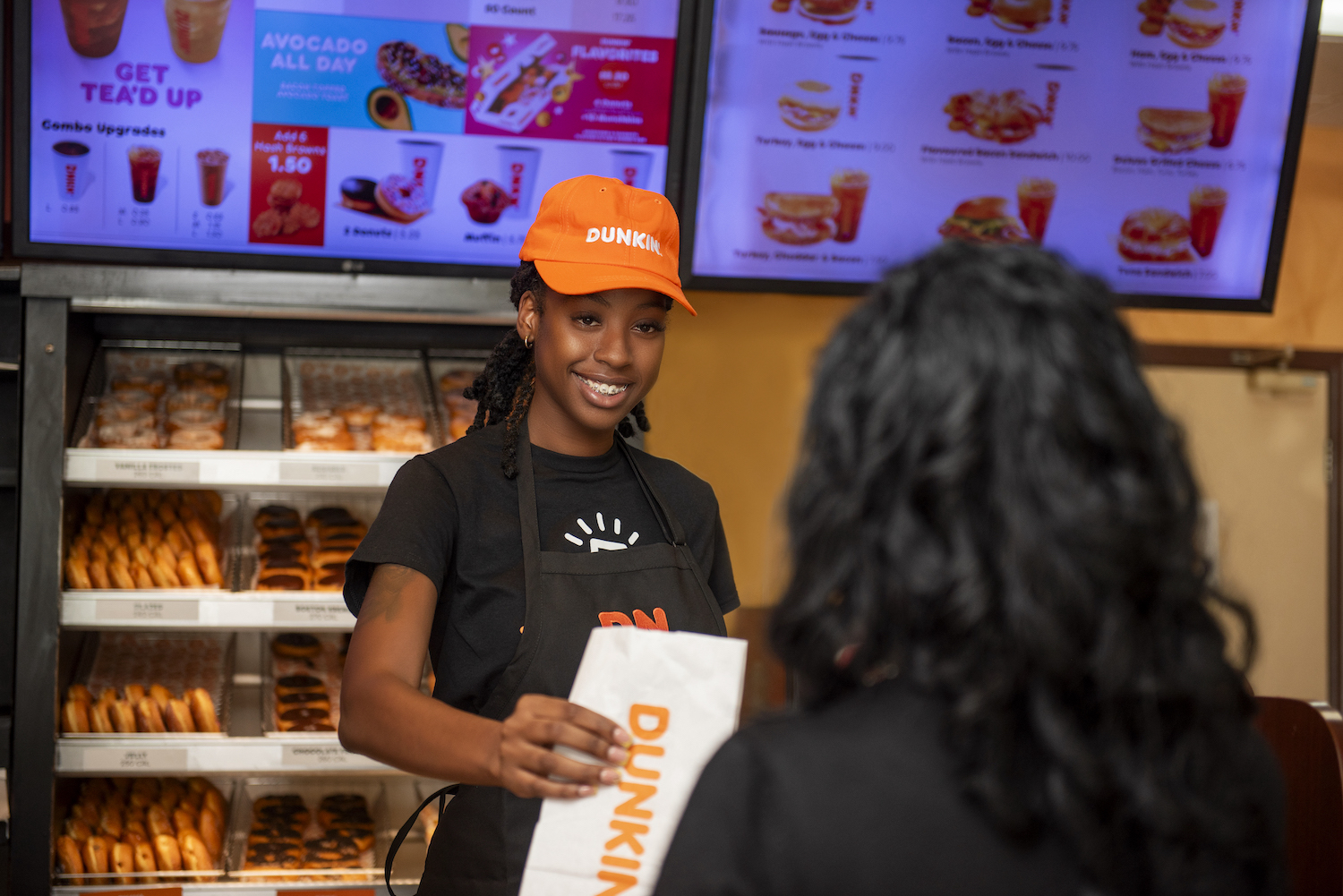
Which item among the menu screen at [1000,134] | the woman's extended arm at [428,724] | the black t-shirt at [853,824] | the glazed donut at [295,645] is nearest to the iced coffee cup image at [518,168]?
the menu screen at [1000,134]

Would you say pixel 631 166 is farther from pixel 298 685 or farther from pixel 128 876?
pixel 128 876

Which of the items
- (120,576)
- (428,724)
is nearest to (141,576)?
(120,576)

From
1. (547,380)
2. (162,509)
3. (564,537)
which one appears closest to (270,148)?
(162,509)

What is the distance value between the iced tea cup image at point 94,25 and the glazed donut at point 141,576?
43.9 inches

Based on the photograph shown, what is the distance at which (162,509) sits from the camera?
2602 millimetres

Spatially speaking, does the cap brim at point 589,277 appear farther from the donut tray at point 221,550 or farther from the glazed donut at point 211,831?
the glazed donut at point 211,831

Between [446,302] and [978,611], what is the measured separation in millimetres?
1908

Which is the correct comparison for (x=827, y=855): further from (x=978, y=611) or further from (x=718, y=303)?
(x=718, y=303)

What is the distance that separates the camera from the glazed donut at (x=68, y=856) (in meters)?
2.32

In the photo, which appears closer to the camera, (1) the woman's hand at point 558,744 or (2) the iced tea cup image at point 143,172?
(1) the woman's hand at point 558,744

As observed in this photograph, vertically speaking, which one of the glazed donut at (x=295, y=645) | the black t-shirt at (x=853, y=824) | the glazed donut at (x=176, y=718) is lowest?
the glazed donut at (x=176, y=718)

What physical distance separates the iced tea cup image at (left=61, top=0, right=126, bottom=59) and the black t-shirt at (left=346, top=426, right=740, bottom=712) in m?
1.47

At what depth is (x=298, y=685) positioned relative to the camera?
2594 millimetres

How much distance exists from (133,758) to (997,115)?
251 cm
